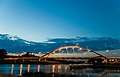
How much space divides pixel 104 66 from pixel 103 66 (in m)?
0.82

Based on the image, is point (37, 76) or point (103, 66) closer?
point (37, 76)

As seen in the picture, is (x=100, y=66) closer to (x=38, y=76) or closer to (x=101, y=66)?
(x=101, y=66)

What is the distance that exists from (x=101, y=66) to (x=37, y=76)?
114512 mm

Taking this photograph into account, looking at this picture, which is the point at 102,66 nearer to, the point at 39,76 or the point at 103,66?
the point at 103,66

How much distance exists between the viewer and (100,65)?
194 meters

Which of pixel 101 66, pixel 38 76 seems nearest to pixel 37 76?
pixel 38 76

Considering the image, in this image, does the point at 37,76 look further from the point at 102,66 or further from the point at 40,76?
the point at 102,66

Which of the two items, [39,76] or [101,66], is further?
[101,66]

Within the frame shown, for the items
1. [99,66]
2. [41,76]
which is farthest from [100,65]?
[41,76]

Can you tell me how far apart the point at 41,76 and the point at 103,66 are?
114707 mm

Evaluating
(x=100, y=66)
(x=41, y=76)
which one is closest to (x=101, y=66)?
(x=100, y=66)

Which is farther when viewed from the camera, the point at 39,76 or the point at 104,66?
the point at 104,66

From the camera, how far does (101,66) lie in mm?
190000

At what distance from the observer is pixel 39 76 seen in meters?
80.8
